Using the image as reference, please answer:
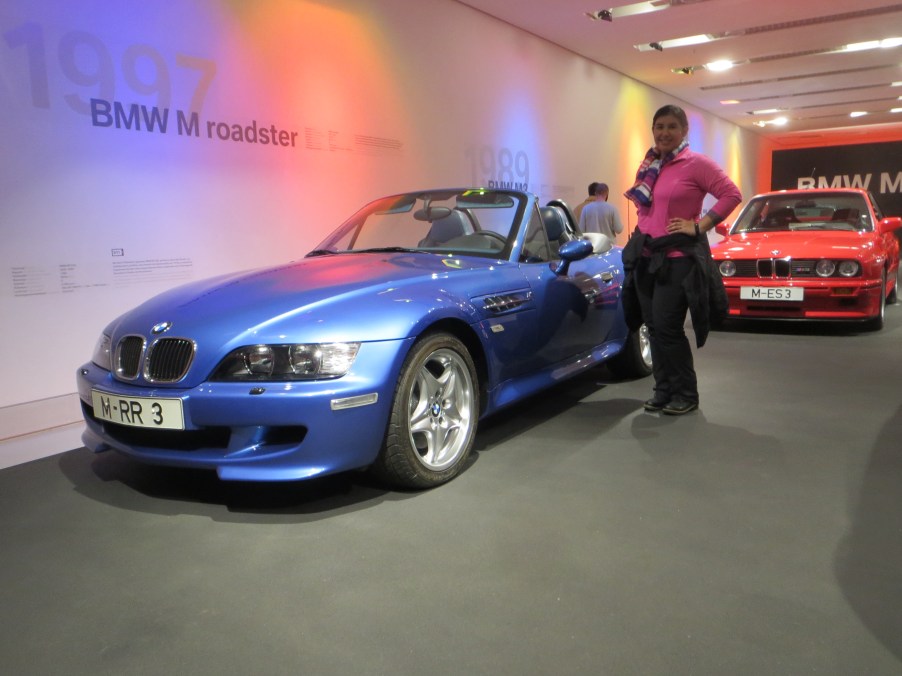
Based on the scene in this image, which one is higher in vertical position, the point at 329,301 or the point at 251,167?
the point at 251,167

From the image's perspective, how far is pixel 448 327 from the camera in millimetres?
2645

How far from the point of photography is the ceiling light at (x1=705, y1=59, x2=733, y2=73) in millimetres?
10386

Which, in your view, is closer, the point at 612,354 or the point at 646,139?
the point at 612,354

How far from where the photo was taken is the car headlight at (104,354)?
2531 mm

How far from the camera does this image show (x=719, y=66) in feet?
34.9

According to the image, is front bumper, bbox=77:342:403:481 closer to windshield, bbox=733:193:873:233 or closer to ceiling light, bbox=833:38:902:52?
windshield, bbox=733:193:873:233

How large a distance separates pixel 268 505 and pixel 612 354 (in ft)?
7.09

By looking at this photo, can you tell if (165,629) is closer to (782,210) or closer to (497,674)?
(497,674)

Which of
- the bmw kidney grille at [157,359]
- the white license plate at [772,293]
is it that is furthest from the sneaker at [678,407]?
the white license plate at [772,293]

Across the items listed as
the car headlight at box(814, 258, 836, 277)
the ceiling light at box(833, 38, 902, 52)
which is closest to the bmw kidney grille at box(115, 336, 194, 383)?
the car headlight at box(814, 258, 836, 277)

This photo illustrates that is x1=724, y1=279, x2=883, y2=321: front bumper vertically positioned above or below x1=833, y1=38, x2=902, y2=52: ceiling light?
below

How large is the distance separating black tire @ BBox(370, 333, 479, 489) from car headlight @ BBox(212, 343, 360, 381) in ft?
0.86

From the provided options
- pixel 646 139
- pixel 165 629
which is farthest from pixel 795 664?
pixel 646 139

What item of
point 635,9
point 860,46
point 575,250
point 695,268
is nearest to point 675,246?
point 695,268
